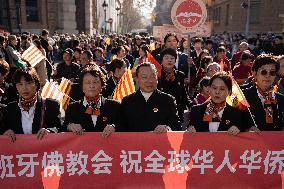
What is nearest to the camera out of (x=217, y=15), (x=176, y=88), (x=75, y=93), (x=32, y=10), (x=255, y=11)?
(x=176, y=88)

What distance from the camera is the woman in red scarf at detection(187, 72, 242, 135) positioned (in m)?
3.66

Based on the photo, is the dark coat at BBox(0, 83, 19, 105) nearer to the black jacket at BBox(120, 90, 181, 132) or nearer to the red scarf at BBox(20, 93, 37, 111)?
the red scarf at BBox(20, 93, 37, 111)

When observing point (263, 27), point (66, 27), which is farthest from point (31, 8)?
point (263, 27)

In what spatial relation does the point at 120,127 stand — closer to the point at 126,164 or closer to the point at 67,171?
the point at 126,164

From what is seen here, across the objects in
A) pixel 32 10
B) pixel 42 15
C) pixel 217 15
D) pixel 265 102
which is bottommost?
pixel 265 102

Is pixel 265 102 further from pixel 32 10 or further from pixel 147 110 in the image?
pixel 32 10

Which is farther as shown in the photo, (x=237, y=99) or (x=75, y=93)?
(x=75, y=93)

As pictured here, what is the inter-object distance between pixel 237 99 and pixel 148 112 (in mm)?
999

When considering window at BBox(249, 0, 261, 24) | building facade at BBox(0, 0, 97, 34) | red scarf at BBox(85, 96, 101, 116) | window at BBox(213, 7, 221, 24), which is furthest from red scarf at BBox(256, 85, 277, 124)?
window at BBox(213, 7, 221, 24)

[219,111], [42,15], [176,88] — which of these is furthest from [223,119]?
[42,15]

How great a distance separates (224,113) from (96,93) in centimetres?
136

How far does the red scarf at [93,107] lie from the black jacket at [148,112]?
291mm

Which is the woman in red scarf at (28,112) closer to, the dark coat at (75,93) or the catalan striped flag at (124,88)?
the catalan striped flag at (124,88)

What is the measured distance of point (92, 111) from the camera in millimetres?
3668
